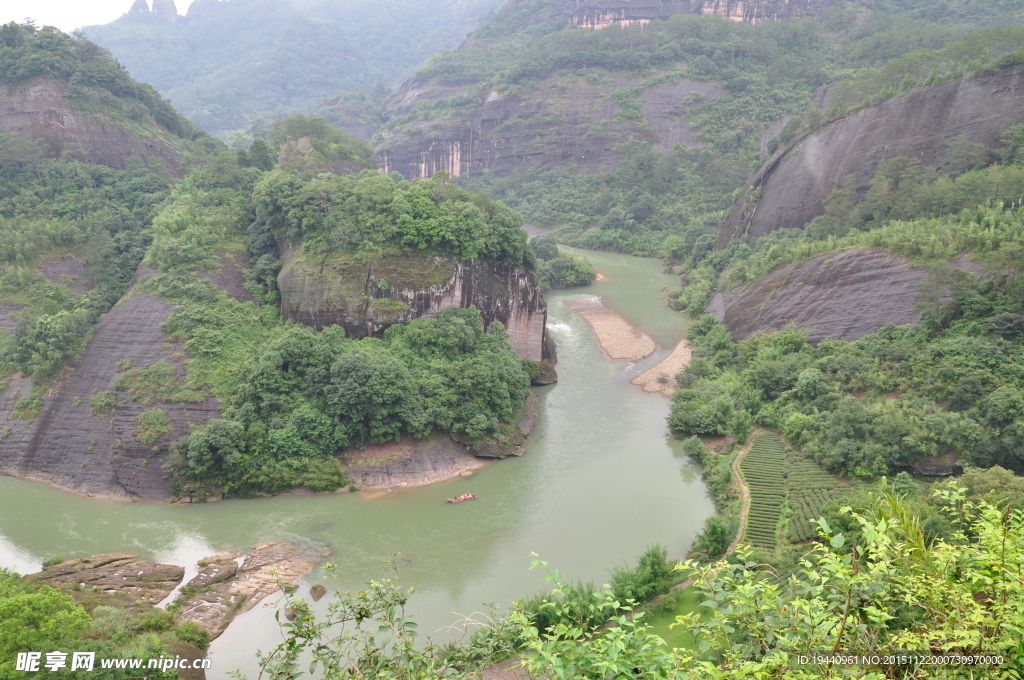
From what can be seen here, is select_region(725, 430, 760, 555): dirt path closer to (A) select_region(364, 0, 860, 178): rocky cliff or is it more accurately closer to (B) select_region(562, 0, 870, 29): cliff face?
(A) select_region(364, 0, 860, 178): rocky cliff

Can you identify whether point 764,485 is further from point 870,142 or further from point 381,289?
point 870,142

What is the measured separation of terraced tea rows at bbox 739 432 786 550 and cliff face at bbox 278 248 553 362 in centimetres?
1168

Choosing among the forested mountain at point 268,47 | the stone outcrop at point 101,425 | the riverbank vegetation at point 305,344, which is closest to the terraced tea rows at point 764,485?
the riverbank vegetation at point 305,344

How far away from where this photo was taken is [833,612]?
19.5ft

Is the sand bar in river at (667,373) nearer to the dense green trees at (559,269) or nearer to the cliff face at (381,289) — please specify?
the cliff face at (381,289)

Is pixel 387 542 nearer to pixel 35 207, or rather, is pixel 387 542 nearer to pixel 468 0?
pixel 35 207

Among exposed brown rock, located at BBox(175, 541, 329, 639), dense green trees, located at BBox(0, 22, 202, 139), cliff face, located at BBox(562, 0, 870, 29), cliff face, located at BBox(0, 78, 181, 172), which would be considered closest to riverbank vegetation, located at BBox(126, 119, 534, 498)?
exposed brown rock, located at BBox(175, 541, 329, 639)

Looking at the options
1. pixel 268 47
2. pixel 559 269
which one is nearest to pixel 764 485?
pixel 559 269

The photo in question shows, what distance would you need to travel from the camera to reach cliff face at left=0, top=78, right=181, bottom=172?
33719 millimetres

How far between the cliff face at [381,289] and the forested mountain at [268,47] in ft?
306

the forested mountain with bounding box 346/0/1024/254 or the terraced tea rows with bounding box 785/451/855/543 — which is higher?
the forested mountain with bounding box 346/0/1024/254

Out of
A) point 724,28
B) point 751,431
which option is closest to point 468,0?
point 724,28

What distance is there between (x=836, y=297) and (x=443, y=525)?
63.5ft

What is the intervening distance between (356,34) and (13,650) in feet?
582
